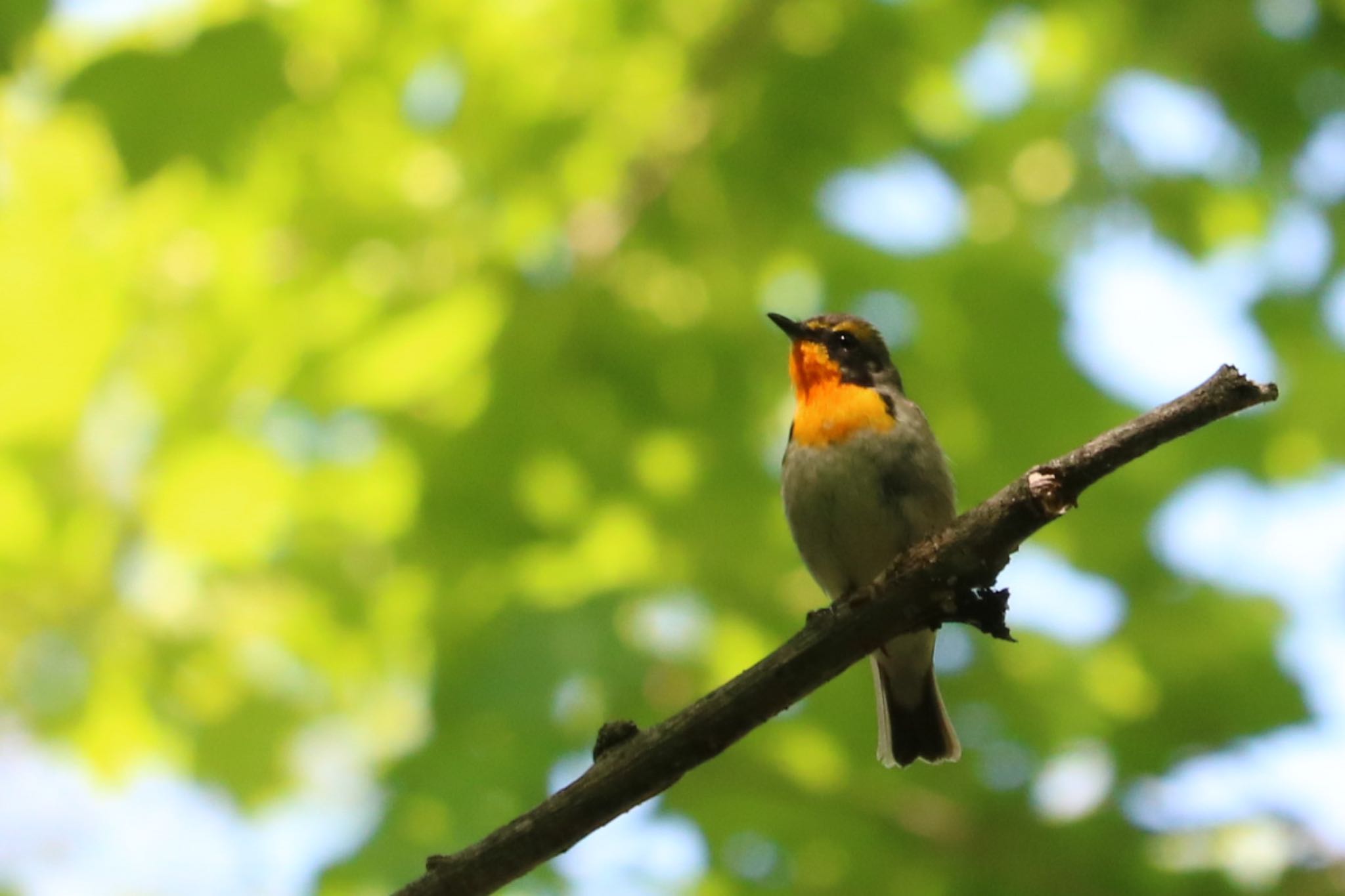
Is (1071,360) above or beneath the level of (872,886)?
above

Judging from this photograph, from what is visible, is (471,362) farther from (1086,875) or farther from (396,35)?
(1086,875)

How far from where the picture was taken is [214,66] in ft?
15.9

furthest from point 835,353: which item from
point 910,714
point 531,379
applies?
point 910,714

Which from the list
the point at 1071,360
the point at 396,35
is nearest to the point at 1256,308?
the point at 1071,360

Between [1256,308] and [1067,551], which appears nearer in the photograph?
[1067,551]

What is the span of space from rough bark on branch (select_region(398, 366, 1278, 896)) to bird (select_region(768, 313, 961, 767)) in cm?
161

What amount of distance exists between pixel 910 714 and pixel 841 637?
2.21 m

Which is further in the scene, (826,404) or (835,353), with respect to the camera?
(835,353)

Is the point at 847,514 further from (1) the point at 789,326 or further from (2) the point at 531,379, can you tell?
(2) the point at 531,379

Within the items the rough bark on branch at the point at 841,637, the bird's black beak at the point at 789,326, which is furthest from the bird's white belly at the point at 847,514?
the rough bark on branch at the point at 841,637

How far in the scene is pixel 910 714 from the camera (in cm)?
477

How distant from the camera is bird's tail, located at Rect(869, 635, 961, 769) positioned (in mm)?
4703

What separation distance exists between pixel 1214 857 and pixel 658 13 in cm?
439

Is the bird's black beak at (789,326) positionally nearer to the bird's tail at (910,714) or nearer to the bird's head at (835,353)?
the bird's head at (835,353)
